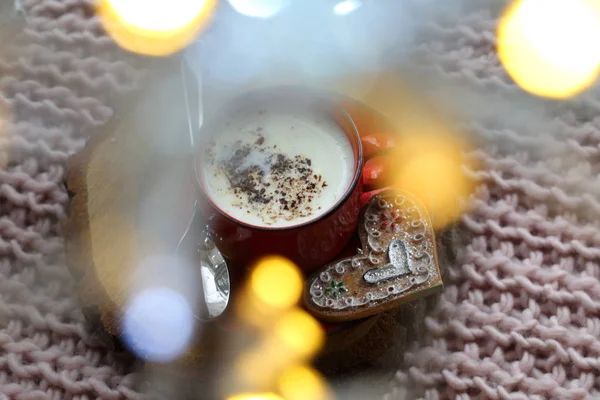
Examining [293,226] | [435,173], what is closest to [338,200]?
[293,226]

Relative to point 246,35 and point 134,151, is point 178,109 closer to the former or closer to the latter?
point 134,151

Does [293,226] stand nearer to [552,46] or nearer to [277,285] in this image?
[277,285]

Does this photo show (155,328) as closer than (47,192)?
Yes

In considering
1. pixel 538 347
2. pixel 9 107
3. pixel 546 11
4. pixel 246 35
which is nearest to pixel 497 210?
pixel 538 347

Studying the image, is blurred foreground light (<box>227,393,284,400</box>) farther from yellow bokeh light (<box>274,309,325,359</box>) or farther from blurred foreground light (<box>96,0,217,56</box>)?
blurred foreground light (<box>96,0,217,56</box>)

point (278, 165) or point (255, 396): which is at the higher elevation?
point (278, 165)

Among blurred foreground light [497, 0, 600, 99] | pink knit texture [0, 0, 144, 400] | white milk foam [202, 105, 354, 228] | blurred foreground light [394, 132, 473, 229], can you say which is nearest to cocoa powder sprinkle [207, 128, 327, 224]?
white milk foam [202, 105, 354, 228]

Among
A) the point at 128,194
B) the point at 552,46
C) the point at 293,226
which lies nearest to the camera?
the point at 293,226
